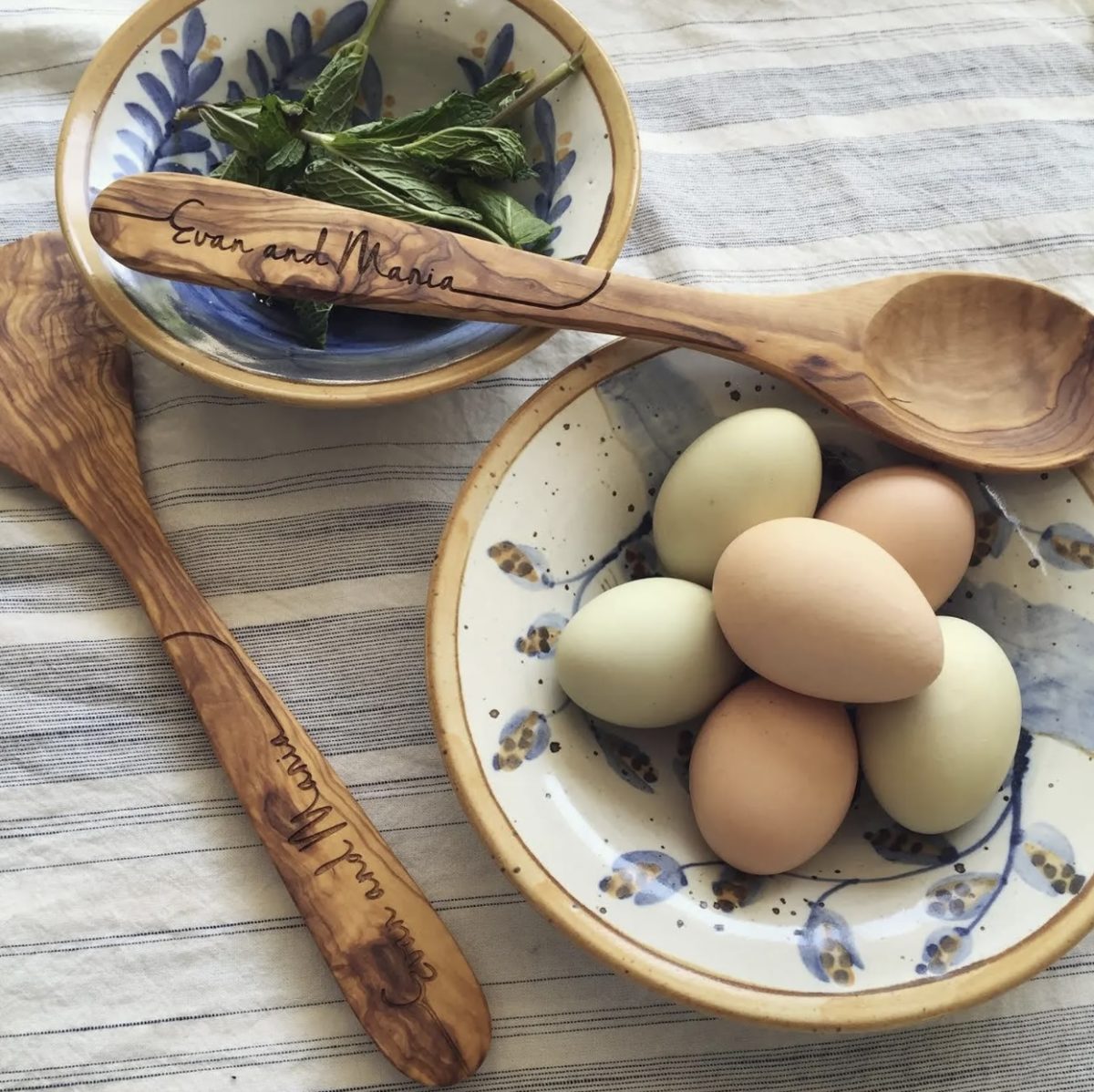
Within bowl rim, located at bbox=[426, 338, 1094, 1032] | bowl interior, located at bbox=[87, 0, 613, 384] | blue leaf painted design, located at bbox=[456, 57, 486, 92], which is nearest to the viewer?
bowl rim, located at bbox=[426, 338, 1094, 1032]

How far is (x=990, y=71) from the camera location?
86 centimetres

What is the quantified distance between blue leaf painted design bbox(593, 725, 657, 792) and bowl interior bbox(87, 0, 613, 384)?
0.23 m

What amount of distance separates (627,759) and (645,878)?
74 millimetres

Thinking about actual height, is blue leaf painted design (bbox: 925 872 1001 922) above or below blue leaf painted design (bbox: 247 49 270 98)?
below

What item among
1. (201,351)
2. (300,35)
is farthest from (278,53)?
(201,351)

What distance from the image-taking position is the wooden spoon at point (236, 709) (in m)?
0.59

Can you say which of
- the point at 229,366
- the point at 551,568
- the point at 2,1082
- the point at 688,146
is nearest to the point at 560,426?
the point at 551,568

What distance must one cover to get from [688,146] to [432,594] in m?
0.46

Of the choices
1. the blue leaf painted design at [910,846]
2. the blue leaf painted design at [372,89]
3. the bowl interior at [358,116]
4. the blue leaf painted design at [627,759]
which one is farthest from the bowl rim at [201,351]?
the blue leaf painted design at [910,846]

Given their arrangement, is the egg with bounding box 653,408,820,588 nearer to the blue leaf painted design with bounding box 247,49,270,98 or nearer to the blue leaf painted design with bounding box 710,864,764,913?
the blue leaf painted design with bounding box 710,864,764,913

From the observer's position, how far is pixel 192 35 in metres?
0.69

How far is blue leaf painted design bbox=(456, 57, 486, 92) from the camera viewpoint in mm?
738

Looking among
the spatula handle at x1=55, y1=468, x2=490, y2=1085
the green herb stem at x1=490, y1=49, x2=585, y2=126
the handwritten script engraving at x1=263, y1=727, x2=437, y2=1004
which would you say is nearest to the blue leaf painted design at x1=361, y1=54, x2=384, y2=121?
the green herb stem at x1=490, y1=49, x2=585, y2=126

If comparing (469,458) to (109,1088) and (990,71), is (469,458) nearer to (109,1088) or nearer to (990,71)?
(109,1088)
